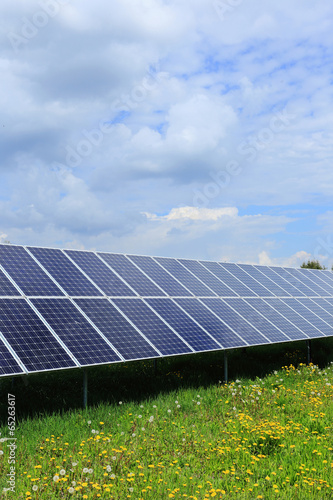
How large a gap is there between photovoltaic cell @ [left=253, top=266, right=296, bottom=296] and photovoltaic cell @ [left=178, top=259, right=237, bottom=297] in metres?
4.64

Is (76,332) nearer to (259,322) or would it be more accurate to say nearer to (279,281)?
(259,322)

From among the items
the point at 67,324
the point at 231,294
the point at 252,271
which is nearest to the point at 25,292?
the point at 67,324

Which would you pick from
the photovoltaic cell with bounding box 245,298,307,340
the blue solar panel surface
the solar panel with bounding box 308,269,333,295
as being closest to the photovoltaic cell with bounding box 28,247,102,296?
the blue solar panel surface

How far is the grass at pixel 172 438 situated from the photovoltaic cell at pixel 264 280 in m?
6.65

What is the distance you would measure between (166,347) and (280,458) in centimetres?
475

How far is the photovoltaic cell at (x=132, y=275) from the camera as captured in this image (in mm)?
16188

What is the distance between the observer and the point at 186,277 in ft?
63.3

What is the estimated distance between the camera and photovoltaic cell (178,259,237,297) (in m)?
19.4

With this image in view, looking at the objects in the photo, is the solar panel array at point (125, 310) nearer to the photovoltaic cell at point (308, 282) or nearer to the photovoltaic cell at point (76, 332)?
the photovoltaic cell at point (76, 332)

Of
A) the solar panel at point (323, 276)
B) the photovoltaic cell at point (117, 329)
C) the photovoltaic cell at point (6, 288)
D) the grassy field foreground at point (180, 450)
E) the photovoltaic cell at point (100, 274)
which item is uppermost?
the solar panel at point (323, 276)

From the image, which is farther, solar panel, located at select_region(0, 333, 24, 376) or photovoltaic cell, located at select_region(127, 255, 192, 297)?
photovoltaic cell, located at select_region(127, 255, 192, 297)

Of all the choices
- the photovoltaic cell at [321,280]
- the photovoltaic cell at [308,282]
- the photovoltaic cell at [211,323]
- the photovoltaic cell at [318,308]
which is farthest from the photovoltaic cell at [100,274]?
the photovoltaic cell at [321,280]

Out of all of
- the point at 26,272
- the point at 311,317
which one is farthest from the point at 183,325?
the point at 311,317

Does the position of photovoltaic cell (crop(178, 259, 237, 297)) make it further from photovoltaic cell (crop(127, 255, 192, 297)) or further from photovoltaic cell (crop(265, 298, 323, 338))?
photovoltaic cell (crop(265, 298, 323, 338))
